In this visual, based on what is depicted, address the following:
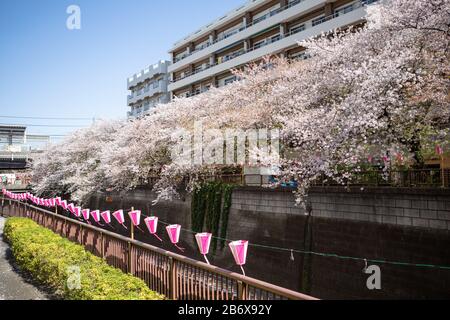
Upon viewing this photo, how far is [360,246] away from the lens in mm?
12266

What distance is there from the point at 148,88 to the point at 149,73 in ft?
8.30

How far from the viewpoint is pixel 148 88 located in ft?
183

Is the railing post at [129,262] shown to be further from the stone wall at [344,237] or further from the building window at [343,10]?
the building window at [343,10]

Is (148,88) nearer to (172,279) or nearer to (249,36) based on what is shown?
(249,36)

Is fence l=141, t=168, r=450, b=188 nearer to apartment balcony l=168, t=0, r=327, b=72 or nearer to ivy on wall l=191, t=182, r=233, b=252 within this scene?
ivy on wall l=191, t=182, r=233, b=252

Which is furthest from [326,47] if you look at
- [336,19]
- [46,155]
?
[46,155]

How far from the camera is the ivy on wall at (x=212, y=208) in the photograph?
18.4 metres

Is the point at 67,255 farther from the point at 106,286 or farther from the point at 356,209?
the point at 356,209

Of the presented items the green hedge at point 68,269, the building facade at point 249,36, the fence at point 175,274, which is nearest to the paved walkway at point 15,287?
the green hedge at point 68,269

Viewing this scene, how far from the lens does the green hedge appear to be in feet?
22.8

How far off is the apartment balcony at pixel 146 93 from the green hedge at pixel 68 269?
40.5 m

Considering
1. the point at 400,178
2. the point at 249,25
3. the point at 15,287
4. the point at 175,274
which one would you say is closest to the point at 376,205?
the point at 400,178
